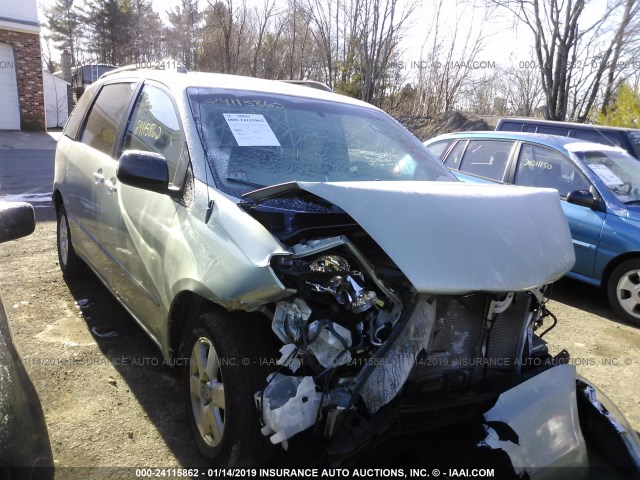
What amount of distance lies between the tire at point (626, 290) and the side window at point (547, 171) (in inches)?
37.2

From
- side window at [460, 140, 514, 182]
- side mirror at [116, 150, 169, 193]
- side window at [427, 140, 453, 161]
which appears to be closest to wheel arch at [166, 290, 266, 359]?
side mirror at [116, 150, 169, 193]

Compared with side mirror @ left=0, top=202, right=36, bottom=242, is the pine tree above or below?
above

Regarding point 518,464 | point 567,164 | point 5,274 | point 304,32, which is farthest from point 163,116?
point 304,32

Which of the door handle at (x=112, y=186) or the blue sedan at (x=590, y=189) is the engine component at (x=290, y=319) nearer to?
the door handle at (x=112, y=186)

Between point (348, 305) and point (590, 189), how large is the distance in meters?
4.22

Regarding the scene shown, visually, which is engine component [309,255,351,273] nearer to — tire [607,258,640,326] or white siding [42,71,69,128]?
tire [607,258,640,326]

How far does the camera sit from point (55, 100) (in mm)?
24719

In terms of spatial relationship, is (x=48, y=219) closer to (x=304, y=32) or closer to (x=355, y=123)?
(x=355, y=123)

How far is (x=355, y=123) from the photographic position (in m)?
3.41

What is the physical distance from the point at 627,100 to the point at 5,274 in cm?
1651

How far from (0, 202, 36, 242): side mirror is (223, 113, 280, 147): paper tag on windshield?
1.16 metres

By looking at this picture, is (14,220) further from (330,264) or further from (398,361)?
(398,361)

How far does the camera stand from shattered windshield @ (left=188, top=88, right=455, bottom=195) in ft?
8.84

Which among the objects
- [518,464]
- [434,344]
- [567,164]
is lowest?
[518,464]
